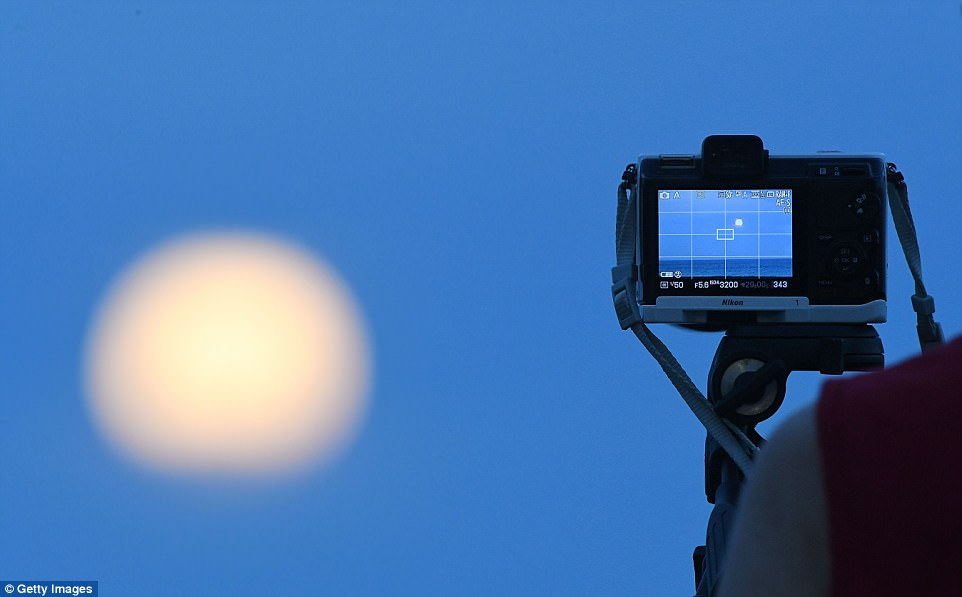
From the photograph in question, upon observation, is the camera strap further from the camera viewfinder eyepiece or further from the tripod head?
the camera viewfinder eyepiece

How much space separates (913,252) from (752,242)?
21 cm

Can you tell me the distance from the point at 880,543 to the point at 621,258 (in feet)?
3.08

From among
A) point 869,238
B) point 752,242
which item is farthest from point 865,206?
point 752,242

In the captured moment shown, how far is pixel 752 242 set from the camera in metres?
1.20

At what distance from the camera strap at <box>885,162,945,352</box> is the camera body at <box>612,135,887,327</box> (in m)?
0.03

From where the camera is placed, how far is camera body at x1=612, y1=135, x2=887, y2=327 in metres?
1.20

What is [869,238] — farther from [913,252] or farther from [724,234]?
[724,234]

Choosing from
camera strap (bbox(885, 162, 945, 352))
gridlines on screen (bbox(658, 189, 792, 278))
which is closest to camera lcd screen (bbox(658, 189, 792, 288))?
gridlines on screen (bbox(658, 189, 792, 278))

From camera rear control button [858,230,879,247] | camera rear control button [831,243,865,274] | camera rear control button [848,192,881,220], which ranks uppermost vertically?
camera rear control button [848,192,881,220]

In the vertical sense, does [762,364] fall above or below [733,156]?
below

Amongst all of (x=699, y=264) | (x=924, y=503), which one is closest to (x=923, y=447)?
(x=924, y=503)

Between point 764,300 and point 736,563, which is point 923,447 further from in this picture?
point 764,300

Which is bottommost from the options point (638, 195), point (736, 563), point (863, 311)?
point (736, 563)

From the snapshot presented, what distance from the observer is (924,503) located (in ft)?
0.96
